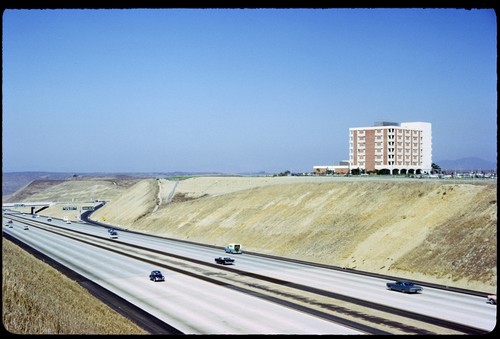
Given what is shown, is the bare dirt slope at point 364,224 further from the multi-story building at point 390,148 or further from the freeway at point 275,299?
the multi-story building at point 390,148

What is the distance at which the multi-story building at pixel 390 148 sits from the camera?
470ft

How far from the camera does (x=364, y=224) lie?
66.6 m

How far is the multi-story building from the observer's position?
470ft

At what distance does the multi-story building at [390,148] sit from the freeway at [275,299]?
3498 inches

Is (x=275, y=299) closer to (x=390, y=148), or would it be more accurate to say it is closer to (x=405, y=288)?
(x=405, y=288)

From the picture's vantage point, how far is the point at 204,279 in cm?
4744

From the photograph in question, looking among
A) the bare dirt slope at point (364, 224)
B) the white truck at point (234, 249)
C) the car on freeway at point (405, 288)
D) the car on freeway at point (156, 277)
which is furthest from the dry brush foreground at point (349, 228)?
the car on freeway at point (156, 277)

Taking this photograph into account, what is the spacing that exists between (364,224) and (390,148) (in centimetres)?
8092

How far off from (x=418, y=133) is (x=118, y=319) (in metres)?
133

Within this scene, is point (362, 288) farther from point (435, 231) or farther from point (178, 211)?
point (178, 211)

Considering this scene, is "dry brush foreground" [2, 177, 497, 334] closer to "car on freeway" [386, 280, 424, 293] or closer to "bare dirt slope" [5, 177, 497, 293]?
"bare dirt slope" [5, 177, 497, 293]

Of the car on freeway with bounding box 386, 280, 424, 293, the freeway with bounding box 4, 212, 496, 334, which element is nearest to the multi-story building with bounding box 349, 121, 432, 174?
the freeway with bounding box 4, 212, 496, 334

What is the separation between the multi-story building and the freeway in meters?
88.9

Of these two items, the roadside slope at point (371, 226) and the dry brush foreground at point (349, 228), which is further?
the roadside slope at point (371, 226)
